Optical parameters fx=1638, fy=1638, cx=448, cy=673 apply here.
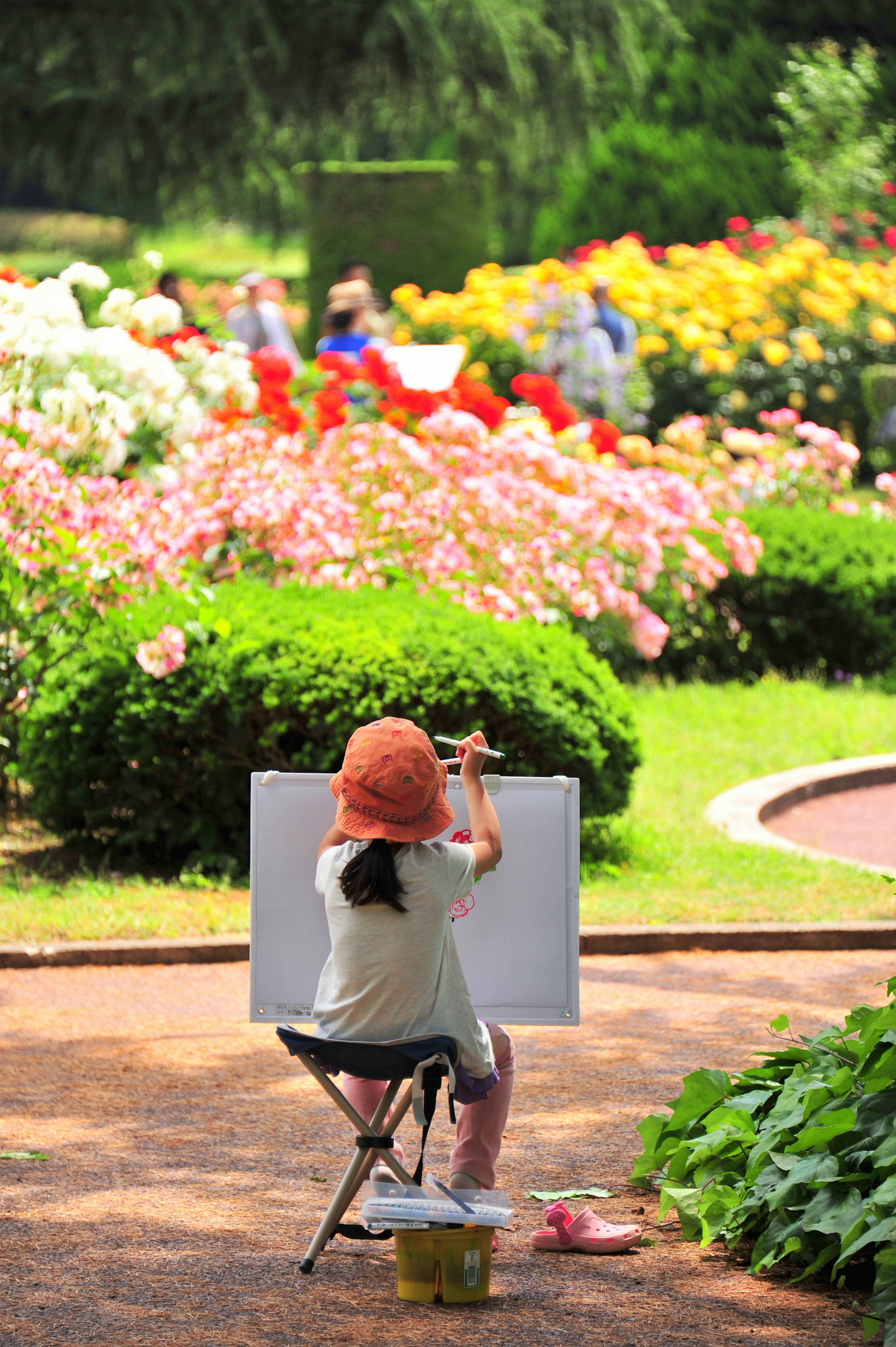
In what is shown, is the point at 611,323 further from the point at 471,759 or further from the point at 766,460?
the point at 471,759

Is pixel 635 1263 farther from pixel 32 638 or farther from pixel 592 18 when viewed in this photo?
pixel 592 18

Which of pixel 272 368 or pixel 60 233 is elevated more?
pixel 272 368

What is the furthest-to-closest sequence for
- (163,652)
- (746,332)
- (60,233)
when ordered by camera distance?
(60,233)
(746,332)
(163,652)

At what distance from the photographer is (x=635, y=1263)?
3.15 metres

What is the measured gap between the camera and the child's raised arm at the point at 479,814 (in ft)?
10.6

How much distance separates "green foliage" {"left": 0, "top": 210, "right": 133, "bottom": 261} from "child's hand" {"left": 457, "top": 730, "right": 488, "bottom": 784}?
103 feet

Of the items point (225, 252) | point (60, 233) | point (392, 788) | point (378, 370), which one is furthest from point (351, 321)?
point (225, 252)

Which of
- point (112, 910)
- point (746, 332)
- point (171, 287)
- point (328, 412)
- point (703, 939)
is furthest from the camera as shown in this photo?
point (171, 287)

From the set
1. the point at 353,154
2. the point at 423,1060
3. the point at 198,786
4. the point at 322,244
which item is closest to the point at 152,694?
the point at 198,786

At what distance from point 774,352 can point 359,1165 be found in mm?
12889

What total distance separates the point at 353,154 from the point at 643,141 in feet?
15.4

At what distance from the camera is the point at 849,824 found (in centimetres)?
742

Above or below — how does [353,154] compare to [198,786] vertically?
above

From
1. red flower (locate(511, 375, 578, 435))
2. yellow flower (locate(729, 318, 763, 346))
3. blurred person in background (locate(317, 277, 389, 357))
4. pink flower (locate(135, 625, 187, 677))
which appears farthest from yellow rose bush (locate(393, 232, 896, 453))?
pink flower (locate(135, 625, 187, 677))
